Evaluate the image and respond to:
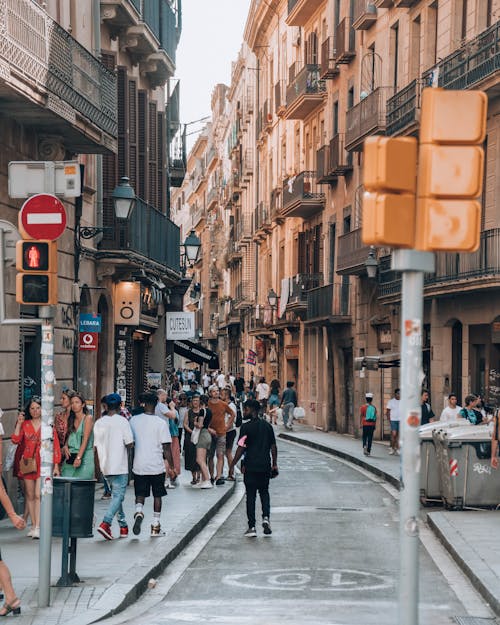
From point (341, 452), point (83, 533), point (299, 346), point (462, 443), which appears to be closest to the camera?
point (83, 533)

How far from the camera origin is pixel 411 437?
6930mm

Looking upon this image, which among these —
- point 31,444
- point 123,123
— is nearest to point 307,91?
point 123,123

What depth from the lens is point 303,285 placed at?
5012cm

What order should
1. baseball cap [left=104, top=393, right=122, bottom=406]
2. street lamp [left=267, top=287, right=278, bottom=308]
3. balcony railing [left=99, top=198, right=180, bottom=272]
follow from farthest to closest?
street lamp [left=267, top=287, right=278, bottom=308], balcony railing [left=99, top=198, right=180, bottom=272], baseball cap [left=104, top=393, right=122, bottom=406]

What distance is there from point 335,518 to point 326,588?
6583 mm

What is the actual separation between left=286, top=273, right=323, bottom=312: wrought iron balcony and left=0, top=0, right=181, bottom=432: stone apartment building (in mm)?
12811

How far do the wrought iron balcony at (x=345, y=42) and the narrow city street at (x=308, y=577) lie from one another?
24.7 metres

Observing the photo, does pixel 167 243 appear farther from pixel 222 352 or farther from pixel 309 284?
pixel 222 352

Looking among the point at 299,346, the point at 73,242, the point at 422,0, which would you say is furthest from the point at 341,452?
the point at 299,346

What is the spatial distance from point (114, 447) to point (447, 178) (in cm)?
935

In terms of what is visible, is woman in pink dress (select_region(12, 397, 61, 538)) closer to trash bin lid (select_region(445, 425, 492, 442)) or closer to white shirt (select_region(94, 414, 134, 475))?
white shirt (select_region(94, 414, 134, 475))

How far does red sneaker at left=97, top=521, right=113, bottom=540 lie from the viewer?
1505 centimetres

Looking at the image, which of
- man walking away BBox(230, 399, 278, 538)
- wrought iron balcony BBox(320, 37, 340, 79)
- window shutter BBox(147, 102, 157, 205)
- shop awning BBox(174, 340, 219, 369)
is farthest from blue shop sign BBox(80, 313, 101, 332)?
shop awning BBox(174, 340, 219, 369)

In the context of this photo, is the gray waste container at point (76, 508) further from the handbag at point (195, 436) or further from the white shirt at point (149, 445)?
the handbag at point (195, 436)
